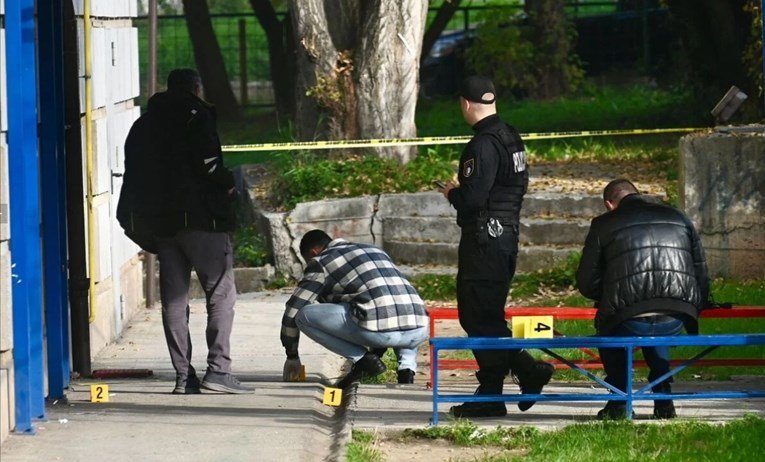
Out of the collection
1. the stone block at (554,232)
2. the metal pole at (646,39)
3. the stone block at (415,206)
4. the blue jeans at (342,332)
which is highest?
the metal pole at (646,39)

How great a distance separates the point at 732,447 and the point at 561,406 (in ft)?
4.77

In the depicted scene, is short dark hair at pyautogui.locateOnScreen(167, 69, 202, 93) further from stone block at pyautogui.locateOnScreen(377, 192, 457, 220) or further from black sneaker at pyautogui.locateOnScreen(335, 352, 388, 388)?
stone block at pyautogui.locateOnScreen(377, 192, 457, 220)

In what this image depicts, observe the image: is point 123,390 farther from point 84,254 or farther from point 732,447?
point 732,447

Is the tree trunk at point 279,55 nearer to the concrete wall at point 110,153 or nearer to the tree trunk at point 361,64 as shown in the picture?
the tree trunk at point 361,64

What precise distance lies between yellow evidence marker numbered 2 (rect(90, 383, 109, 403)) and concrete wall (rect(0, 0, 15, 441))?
3.73 ft

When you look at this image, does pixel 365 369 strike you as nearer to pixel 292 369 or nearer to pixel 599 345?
pixel 292 369

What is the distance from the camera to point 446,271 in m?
13.4

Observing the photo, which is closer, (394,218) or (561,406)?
(561,406)

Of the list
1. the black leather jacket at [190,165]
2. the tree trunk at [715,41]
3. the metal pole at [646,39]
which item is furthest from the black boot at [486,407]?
the metal pole at [646,39]

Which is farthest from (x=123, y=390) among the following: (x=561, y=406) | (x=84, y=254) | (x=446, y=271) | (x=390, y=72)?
(x=390, y=72)

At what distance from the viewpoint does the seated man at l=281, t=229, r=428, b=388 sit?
8.74 meters

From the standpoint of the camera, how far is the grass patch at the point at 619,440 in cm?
684

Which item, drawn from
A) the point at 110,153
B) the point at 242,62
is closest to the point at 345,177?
the point at 110,153

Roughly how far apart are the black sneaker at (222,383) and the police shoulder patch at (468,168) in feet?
6.16
